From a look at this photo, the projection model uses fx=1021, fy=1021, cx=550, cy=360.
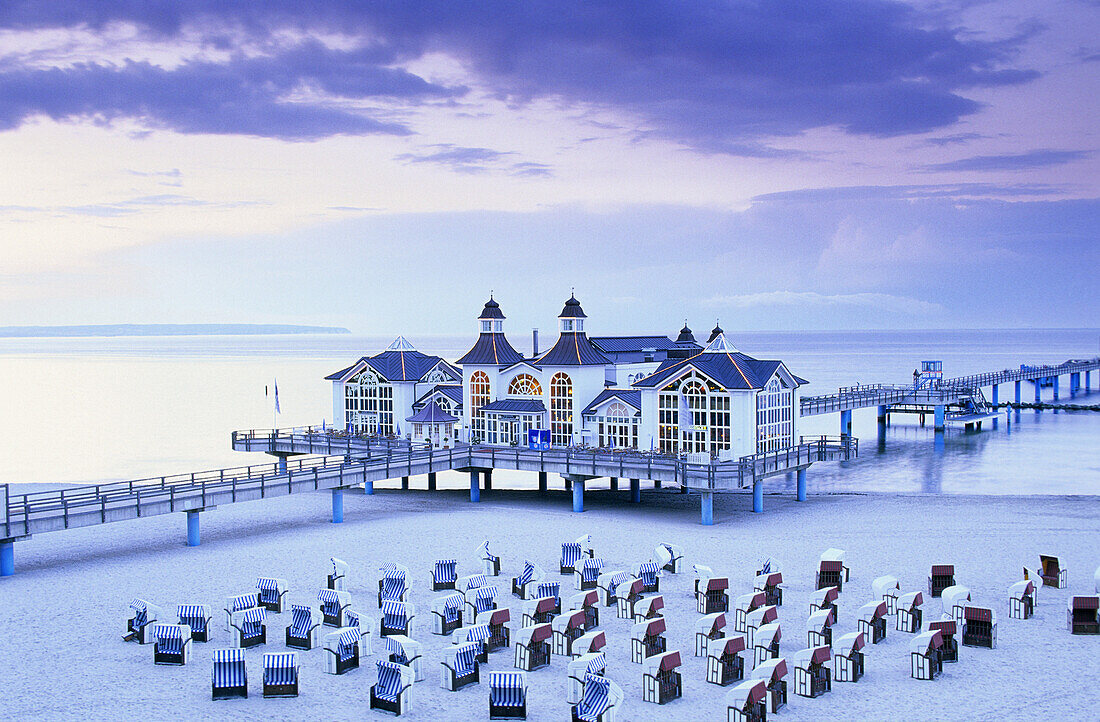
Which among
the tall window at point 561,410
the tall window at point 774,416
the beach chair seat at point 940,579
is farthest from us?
the tall window at point 561,410

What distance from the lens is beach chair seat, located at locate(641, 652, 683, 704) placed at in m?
17.6

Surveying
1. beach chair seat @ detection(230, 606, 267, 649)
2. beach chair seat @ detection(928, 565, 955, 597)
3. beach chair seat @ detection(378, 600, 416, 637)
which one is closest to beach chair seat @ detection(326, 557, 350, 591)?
beach chair seat @ detection(378, 600, 416, 637)

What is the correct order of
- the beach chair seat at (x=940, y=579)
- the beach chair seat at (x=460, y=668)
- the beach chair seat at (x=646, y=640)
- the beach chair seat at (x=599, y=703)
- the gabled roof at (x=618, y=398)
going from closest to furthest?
the beach chair seat at (x=599, y=703) → the beach chair seat at (x=460, y=668) → the beach chair seat at (x=646, y=640) → the beach chair seat at (x=940, y=579) → the gabled roof at (x=618, y=398)

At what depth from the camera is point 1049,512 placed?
38062 mm

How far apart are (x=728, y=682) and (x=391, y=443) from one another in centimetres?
2987

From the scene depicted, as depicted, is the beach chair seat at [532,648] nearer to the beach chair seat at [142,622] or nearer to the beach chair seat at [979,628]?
the beach chair seat at [142,622]

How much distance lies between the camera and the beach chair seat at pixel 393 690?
56.7 ft

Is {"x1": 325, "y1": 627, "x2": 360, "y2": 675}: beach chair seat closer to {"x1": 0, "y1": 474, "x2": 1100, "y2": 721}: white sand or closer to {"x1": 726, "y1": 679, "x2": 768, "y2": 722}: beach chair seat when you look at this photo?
{"x1": 0, "y1": 474, "x2": 1100, "y2": 721}: white sand

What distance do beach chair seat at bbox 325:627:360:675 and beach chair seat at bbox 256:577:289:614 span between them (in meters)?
4.03

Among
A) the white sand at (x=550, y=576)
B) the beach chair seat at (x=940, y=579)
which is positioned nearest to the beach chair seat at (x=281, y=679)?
the white sand at (x=550, y=576)

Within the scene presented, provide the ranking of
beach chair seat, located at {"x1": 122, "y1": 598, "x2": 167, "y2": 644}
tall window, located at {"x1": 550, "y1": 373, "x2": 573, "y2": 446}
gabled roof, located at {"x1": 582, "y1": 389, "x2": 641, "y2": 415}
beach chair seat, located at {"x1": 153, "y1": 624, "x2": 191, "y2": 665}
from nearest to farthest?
beach chair seat, located at {"x1": 153, "y1": 624, "x2": 191, "y2": 665} → beach chair seat, located at {"x1": 122, "y1": 598, "x2": 167, "y2": 644} → gabled roof, located at {"x1": 582, "y1": 389, "x2": 641, "y2": 415} → tall window, located at {"x1": 550, "y1": 373, "x2": 573, "y2": 446}

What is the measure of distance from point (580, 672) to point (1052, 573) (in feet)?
46.7

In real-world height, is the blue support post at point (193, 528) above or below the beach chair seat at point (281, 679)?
above

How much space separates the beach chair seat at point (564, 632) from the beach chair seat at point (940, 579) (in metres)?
9.45
